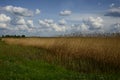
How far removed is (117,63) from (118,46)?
1.10m

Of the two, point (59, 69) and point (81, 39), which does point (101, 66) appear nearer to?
point (59, 69)

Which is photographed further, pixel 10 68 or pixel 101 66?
pixel 101 66

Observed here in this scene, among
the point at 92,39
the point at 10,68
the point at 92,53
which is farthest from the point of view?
the point at 92,39

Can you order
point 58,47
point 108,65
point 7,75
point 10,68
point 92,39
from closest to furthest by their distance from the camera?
point 7,75
point 10,68
point 108,65
point 92,39
point 58,47

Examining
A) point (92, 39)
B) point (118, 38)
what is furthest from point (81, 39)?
point (118, 38)

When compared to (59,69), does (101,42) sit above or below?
above

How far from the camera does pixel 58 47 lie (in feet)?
62.6

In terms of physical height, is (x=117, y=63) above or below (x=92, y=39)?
below

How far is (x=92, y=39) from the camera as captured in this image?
1639 cm

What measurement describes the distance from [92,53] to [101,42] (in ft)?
2.95

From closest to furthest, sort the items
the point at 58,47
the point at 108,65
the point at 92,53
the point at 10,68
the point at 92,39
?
1. the point at 10,68
2. the point at 108,65
3. the point at 92,53
4. the point at 92,39
5. the point at 58,47

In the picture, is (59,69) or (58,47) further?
(58,47)

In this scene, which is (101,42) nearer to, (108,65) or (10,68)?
(108,65)

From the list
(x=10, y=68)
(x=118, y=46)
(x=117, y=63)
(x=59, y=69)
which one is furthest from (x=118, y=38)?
(x=10, y=68)
